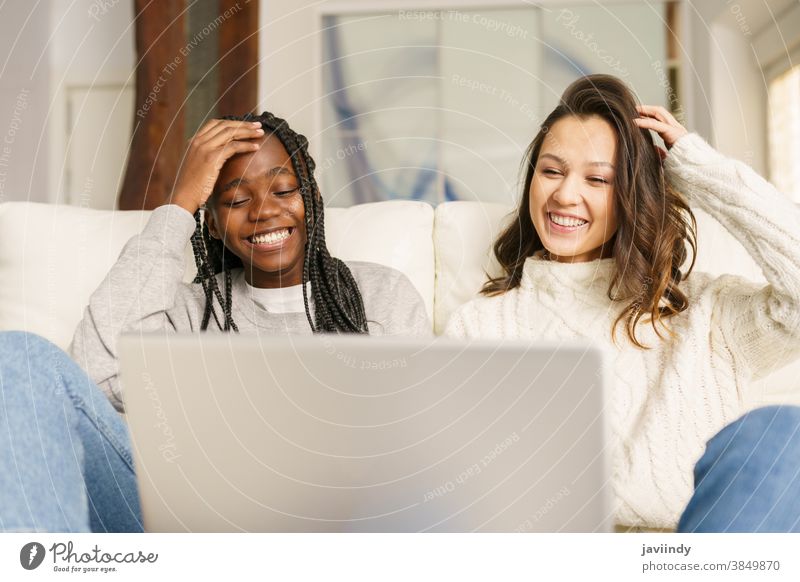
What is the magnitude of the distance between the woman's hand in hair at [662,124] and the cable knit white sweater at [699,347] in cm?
2

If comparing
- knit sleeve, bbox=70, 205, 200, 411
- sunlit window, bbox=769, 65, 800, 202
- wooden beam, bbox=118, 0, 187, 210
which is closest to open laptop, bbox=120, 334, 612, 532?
knit sleeve, bbox=70, 205, 200, 411

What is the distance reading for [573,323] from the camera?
975 millimetres

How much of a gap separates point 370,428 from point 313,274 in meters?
0.56

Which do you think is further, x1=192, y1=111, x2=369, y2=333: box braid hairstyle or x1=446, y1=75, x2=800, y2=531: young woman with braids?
x1=192, y1=111, x2=369, y2=333: box braid hairstyle

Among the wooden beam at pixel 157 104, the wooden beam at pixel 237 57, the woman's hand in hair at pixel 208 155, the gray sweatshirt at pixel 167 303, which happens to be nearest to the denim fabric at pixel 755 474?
the gray sweatshirt at pixel 167 303

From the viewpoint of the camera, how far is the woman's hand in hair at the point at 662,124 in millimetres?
911

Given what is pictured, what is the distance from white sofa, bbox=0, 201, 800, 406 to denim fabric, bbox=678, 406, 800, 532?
54 cm

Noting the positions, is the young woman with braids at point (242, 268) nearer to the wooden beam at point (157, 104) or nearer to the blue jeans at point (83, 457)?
the blue jeans at point (83, 457)

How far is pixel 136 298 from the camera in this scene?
3.16 feet

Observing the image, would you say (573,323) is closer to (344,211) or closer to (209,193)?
(344,211)

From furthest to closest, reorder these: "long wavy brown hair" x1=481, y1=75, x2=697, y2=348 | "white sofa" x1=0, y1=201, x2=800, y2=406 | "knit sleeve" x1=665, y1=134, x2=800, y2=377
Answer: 1. "white sofa" x1=0, y1=201, x2=800, y2=406
2. "long wavy brown hair" x1=481, y1=75, x2=697, y2=348
3. "knit sleeve" x1=665, y1=134, x2=800, y2=377

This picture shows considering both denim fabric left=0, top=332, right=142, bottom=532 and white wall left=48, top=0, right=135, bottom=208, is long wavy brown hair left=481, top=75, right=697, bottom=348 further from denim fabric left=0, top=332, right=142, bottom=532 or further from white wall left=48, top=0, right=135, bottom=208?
white wall left=48, top=0, right=135, bottom=208

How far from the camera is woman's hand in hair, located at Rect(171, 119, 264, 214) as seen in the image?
3.26 feet
